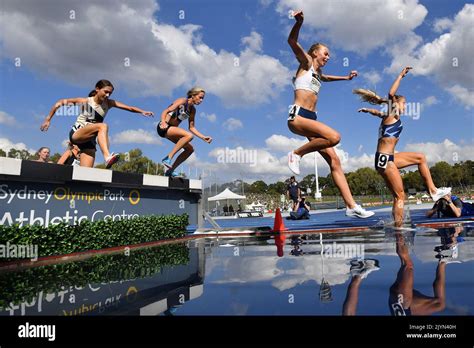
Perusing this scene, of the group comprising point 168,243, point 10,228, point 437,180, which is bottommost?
point 168,243

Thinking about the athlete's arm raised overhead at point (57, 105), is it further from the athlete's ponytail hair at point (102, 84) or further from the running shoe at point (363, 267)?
the running shoe at point (363, 267)

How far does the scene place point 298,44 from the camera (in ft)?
13.7

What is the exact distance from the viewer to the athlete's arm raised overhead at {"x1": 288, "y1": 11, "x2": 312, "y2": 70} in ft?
12.4

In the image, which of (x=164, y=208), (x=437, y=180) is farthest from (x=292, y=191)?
(x=437, y=180)

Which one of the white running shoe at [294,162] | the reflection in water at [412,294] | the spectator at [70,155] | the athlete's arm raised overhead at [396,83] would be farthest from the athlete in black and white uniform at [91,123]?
the athlete's arm raised overhead at [396,83]

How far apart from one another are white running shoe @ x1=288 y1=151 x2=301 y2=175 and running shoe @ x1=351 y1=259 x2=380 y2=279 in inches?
56.3

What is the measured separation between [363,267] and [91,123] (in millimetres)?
5317

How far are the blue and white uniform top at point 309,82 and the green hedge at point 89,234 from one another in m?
4.43

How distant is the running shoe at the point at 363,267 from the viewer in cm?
310

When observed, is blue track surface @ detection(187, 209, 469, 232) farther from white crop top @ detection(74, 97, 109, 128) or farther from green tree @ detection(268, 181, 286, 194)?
green tree @ detection(268, 181, 286, 194)
